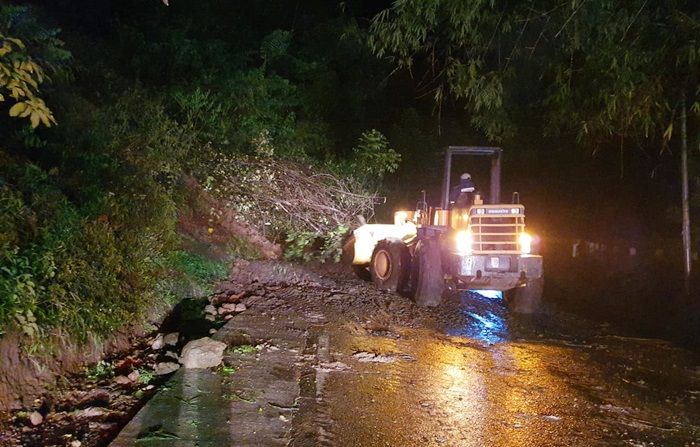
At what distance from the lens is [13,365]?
507 centimetres

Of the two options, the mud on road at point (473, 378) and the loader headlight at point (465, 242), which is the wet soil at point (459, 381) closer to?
the mud on road at point (473, 378)

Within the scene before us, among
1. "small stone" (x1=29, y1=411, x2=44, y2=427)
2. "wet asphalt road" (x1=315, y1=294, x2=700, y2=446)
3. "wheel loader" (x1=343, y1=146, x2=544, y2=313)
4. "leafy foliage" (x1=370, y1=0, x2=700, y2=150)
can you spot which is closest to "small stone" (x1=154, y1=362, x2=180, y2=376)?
"small stone" (x1=29, y1=411, x2=44, y2=427)

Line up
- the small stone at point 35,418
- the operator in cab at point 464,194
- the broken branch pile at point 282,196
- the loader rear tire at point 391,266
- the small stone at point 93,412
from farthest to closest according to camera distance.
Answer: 1. the broken branch pile at point 282,196
2. the loader rear tire at point 391,266
3. the operator in cab at point 464,194
4. the small stone at point 93,412
5. the small stone at point 35,418

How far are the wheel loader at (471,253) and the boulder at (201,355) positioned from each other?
169 inches

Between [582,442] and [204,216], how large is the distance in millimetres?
8873

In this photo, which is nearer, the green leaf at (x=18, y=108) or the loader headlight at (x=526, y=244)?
the green leaf at (x=18, y=108)

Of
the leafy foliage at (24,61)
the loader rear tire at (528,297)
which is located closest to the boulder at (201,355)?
the leafy foliage at (24,61)

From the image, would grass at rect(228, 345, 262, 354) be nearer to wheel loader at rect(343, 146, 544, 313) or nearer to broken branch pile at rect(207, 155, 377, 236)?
wheel loader at rect(343, 146, 544, 313)

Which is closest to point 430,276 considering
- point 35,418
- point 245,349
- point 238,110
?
point 245,349

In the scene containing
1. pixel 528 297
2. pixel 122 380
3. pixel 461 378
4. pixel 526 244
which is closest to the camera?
pixel 122 380

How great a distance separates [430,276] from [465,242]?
2.76 feet

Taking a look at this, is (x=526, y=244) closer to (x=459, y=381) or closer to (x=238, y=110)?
(x=459, y=381)

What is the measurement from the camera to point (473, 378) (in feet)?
20.0

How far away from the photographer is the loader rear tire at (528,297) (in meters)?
9.43
